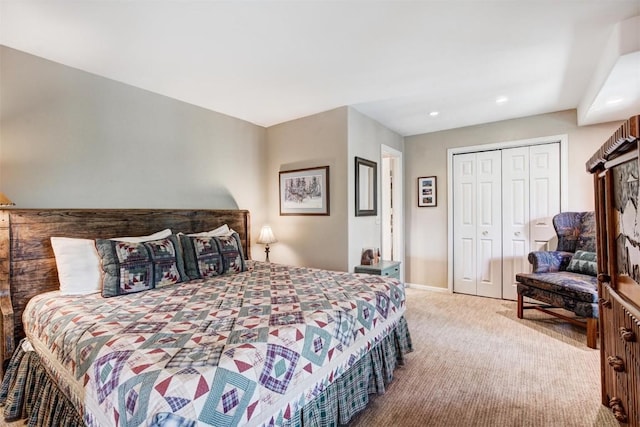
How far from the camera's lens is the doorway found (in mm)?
4824

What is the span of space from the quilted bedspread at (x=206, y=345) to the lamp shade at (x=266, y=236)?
1.52 metres

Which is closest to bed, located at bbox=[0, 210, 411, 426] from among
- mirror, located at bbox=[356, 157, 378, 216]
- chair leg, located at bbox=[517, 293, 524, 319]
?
mirror, located at bbox=[356, 157, 378, 216]

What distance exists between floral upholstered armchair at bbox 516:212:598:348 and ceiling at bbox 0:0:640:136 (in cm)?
121

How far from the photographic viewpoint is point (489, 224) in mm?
4273

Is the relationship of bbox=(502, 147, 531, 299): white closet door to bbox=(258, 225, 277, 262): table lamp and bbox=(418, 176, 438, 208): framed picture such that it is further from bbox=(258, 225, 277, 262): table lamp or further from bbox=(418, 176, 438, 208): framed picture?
bbox=(258, 225, 277, 262): table lamp

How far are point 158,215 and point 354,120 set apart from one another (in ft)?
7.64

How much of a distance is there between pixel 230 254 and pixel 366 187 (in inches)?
73.3

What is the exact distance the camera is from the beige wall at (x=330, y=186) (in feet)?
11.6

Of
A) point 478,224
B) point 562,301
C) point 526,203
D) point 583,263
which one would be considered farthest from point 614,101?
point 478,224

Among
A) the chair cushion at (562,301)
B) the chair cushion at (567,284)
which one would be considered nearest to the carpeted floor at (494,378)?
Result: the chair cushion at (562,301)

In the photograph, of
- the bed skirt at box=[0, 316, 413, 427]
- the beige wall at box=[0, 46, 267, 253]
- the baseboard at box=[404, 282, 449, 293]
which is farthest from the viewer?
the baseboard at box=[404, 282, 449, 293]

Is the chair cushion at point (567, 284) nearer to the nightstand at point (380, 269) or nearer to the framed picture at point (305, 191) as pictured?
the nightstand at point (380, 269)

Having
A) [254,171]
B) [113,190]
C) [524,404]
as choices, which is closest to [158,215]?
[113,190]

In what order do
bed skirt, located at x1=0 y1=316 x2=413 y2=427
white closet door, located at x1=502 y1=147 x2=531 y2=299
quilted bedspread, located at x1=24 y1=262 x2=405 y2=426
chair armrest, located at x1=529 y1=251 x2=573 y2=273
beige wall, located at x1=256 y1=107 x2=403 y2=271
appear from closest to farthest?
quilted bedspread, located at x1=24 y1=262 x2=405 y2=426
bed skirt, located at x1=0 y1=316 x2=413 y2=427
chair armrest, located at x1=529 y1=251 x2=573 y2=273
beige wall, located at x1=256 y1=107 x2=403 y2=271
white closet door, located at x1=502 y1=147 x2=531 y2=299
